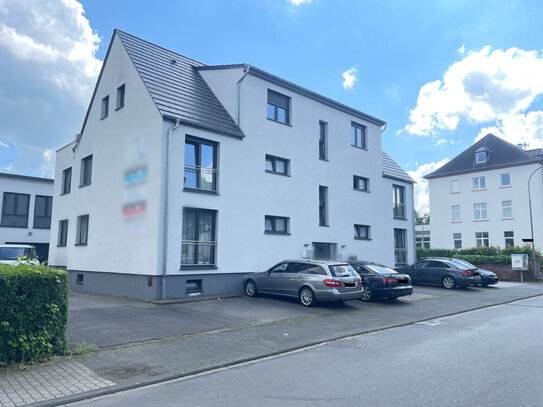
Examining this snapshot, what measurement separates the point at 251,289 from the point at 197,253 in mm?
2234

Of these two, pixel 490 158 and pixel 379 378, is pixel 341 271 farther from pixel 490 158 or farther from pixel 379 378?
pixel 490 158

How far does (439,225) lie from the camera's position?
46.9 meters

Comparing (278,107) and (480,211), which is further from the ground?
(278,107)

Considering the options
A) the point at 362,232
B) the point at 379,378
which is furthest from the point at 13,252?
the point at 379,378

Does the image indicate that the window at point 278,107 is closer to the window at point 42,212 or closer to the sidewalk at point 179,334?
the sidewalk at point 179,334

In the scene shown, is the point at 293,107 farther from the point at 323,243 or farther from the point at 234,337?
the point at 234,337

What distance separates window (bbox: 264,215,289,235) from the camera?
17078mm

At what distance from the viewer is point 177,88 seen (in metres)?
16.2

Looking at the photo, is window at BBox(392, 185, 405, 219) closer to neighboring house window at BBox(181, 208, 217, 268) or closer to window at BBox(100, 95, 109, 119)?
neighboring house window at BBox(181, 208, 217, 268)

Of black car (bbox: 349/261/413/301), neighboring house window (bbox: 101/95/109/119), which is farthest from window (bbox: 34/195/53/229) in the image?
Answer: black car (bbox: 349/261/413/301)

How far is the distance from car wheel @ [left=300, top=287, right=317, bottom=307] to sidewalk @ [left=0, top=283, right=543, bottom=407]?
0.26m

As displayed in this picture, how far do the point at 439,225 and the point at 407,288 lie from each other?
3466 cm

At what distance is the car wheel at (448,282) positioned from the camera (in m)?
20.1

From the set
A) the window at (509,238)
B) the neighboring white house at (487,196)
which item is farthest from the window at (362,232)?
the window at (509,238)
